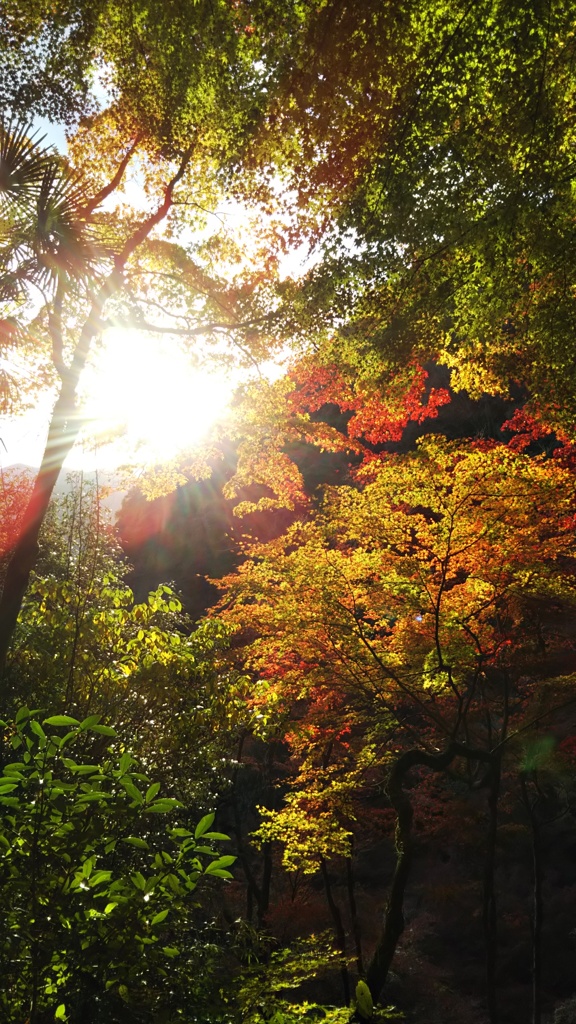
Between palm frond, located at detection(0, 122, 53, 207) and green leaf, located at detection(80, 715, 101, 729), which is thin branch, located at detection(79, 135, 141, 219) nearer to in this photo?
palm frond, located at detection(0, 122, 53, 207)

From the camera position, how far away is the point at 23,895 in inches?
76.7

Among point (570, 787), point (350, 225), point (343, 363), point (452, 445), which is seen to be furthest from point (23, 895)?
point (570, 787)

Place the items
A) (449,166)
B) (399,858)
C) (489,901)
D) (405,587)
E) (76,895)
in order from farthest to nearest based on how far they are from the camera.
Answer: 1. (489,901)
2. (405,587)
3. (399,858)
4. (449,166)
5. (76,895)

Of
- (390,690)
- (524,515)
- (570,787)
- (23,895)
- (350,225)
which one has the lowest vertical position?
(570,787)

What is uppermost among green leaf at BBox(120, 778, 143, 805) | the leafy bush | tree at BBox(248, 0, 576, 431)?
tree at BBox(248, 0, 576, 431)

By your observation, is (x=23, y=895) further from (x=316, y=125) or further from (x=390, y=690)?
(x=390, y=690)

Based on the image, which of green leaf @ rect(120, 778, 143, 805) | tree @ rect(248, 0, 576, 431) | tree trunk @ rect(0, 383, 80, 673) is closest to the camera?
green leaf @ rect(120, 778, 143, 805)

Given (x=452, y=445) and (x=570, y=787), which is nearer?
(x=452, y=445)

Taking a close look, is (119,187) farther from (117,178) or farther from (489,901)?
(489,901)

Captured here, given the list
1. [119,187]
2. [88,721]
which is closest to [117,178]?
[119,187]

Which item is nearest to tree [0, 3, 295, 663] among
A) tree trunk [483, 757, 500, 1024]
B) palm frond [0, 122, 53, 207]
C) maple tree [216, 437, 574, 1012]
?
palm frond [0, 122, 53, 207]

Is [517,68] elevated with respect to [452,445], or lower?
elevated

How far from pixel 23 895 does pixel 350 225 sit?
5.06m

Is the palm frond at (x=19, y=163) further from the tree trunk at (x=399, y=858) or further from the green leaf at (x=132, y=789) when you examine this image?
the tree trunk at (x=399, y=858)
